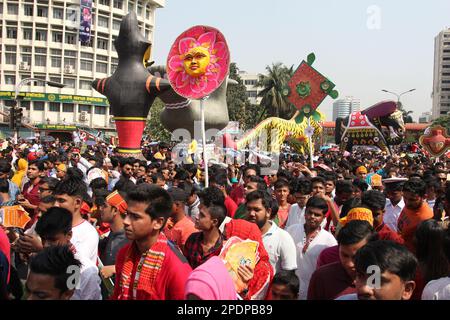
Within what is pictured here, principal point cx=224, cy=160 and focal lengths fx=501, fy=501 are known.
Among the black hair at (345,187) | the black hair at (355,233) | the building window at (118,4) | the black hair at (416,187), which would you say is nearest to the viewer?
the black hair at (355,233)

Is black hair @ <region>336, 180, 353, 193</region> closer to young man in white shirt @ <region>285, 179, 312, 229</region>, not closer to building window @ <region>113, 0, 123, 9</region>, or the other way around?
young man in white shirt @ <region>285, 179, 312, 229</region>

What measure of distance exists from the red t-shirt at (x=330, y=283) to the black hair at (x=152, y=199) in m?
0.99

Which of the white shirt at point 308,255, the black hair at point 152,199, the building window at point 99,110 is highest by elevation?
the building window at point 99,110

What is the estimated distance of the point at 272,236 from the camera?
3.92 m

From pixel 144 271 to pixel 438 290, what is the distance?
60.4 inches

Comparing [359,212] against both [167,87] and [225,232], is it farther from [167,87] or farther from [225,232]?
[167,87]

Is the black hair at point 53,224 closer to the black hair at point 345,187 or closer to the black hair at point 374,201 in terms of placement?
the black hair at point 374,201

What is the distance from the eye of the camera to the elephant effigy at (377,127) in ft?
82.5

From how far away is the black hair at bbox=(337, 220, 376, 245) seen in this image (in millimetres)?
2985

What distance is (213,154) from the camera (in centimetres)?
1545

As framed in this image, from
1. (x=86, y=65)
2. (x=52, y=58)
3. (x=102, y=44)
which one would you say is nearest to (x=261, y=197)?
(x=52, y=58)

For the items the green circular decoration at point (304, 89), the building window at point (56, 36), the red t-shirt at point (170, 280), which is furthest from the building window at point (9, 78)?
the red t-shirt at point (170, 280)

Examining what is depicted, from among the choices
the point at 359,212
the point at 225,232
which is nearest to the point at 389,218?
the point at 359,212

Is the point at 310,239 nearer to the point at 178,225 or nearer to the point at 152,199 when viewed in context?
the point at 178,225
